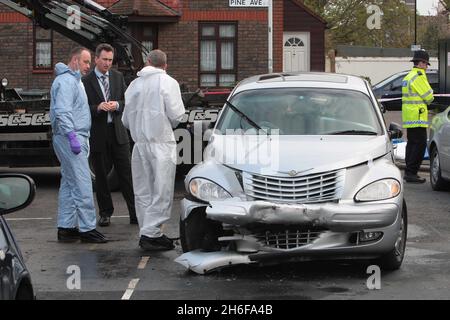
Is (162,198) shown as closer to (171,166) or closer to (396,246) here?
(171,166)

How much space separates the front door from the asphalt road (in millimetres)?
20958

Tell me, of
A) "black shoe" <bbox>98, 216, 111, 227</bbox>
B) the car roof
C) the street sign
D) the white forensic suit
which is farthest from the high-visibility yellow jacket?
the street sign

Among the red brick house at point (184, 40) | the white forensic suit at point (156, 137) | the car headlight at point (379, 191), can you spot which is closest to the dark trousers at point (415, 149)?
the white forensic suit at point (156, 137)

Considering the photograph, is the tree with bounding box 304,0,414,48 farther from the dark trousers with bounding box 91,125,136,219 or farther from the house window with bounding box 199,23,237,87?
the dark trousers with bounding box 91,125,136,219

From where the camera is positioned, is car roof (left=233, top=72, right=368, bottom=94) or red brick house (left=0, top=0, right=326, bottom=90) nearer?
car roof (left=233, top=72, right=368, bottom=94)

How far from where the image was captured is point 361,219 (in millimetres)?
7336

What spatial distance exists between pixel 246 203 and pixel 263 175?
1.09 feet

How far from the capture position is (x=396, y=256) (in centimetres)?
785

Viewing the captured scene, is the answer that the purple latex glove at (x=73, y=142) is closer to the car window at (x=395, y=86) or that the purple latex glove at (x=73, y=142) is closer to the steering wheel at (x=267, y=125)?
the steering wheel at (x=267, y=125)

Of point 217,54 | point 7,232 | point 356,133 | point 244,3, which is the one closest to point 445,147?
point 356,133

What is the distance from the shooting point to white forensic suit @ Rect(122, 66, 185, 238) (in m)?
8.88

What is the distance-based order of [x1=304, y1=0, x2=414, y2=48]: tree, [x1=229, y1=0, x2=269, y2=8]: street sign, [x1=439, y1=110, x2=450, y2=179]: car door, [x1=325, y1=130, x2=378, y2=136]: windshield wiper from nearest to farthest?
1. [x1=325, y1=130, x2=378, y2=136]: windshield wiper
2. [x1=439, y1=110, x2=450, y2=179]: car door
3. [x1=229, y1=0, x2=269, y2=8]: street sign
4. [x1=304, y1=0, x2=414, y2=48]: tree

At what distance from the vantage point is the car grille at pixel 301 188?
7527 mm

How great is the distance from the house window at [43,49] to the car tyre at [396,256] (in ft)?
61.5
